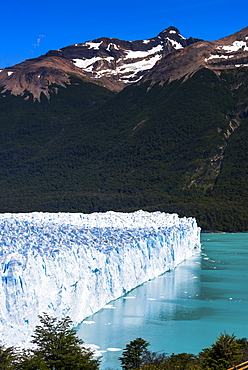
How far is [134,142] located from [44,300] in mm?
89934

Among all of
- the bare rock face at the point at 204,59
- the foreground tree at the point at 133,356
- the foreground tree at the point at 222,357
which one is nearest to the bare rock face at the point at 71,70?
the bare rock face at the point at 204,59

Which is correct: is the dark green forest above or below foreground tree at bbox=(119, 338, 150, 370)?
above

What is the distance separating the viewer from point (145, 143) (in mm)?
104438

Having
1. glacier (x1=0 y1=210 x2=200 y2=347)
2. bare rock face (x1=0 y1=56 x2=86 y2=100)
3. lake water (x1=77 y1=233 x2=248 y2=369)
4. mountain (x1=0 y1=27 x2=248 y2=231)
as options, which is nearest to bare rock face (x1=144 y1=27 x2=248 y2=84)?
mountain (x1=0 y1=27 x2=248 y2=231)

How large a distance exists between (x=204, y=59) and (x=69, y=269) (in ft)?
361

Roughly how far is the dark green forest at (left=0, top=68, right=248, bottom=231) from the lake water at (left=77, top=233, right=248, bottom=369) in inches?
1790

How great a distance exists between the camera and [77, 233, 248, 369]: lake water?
784 inches

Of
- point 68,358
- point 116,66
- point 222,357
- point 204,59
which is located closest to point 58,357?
point 68,358

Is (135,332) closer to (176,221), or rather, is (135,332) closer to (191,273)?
(191,273)

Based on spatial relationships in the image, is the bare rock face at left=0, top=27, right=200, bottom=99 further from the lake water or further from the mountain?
the lake water

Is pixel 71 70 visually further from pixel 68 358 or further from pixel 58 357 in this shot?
pixel 68 358

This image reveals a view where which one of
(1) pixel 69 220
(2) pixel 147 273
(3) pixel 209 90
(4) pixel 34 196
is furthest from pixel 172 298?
(3) pixel 209 90

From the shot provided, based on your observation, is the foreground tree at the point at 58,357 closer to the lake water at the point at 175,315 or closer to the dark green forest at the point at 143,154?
the lake water at the point at 175,315

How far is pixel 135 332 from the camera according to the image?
21172 millimetres
